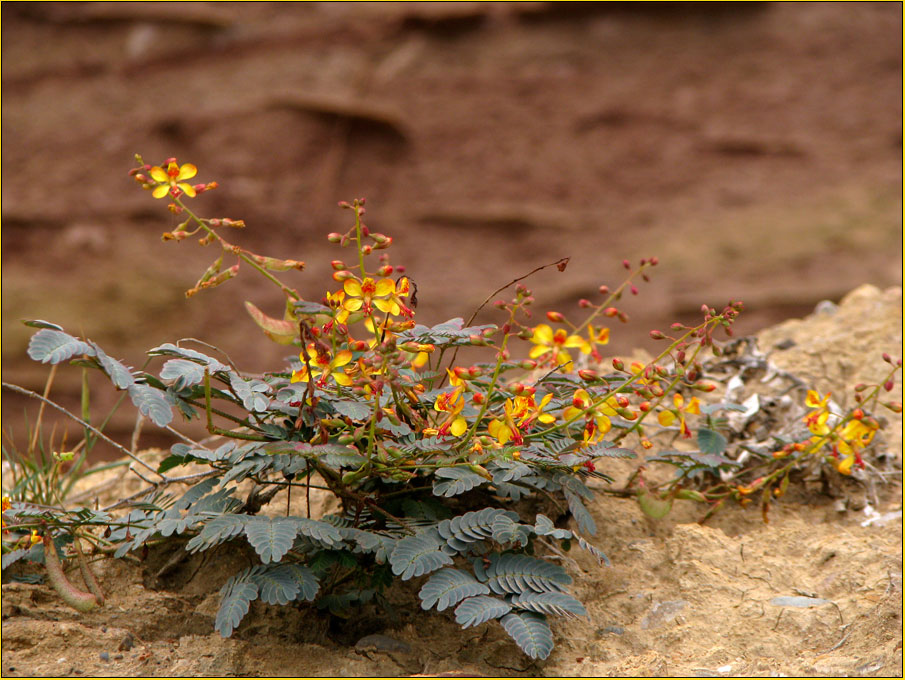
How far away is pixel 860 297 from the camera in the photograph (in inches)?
80.3

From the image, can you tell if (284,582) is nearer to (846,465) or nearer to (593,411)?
(593,411)

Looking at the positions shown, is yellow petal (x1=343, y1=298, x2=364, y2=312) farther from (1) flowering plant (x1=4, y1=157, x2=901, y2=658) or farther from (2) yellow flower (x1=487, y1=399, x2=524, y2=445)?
(2) yellow flower (x1=487, y1=399, x2=524, y2=445)

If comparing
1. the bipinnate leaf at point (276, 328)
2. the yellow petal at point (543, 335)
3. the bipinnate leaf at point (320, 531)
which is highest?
the bipinnate leaf at point (276, 328)

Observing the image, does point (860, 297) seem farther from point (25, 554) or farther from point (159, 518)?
point (25, 554)

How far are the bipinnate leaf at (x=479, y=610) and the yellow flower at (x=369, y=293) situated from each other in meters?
0.36

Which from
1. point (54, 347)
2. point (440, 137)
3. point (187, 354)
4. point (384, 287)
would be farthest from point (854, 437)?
point (440, 137)

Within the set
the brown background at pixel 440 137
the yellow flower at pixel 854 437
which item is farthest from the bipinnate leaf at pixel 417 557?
the brown background at pixel 440 137

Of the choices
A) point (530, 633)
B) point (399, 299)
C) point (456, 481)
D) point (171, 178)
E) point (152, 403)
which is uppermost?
point (171, 178)

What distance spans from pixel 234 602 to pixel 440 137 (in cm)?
376

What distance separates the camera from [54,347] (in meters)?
1.00

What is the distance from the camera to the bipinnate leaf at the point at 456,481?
41.3 inches

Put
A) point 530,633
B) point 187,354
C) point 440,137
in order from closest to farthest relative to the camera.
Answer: point 530,633 → point 187,354 → point 440,137

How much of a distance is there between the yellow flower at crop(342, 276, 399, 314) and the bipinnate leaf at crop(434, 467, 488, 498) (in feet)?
0.69

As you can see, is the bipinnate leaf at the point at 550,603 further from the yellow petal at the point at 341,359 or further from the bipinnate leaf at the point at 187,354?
the bipinnate leaf at the point at 187,354
